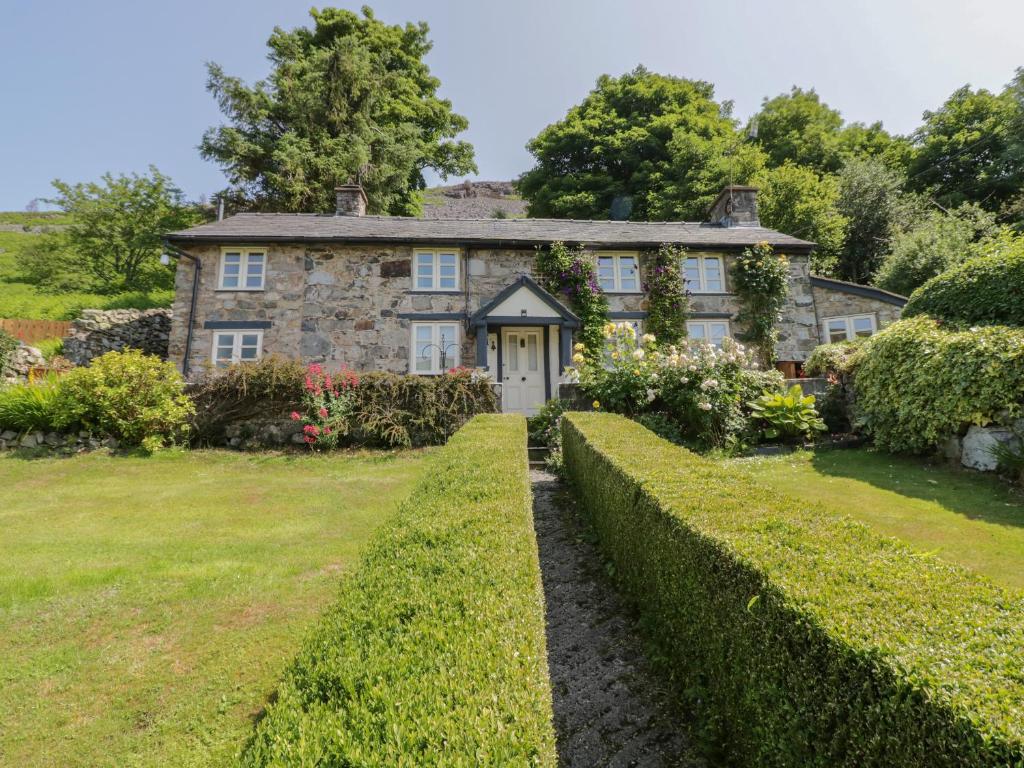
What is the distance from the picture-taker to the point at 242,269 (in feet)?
44.3

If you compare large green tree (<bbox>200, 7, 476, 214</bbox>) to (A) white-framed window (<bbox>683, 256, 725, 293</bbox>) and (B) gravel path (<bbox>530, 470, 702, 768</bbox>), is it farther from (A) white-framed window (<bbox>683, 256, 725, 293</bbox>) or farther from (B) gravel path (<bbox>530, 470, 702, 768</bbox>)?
(B) gravel path (<bbox>530, 470, 702, 768</bbox>)

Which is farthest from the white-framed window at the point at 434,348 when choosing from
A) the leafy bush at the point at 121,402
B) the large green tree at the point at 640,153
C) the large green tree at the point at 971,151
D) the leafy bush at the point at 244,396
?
the large green tree at the point at 971,151

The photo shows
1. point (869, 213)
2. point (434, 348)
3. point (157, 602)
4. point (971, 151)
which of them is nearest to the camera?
point (157, 602)

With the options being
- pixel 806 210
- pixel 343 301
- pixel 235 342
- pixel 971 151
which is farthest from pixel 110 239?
pixel 971 151

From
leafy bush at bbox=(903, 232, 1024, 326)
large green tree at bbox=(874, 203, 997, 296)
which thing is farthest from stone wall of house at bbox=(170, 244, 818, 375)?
large green tree at bbox=(874, 203, 997, 296)

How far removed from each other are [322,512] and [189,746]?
11.9 ft

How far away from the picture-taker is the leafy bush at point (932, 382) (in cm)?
588

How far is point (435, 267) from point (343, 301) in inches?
114

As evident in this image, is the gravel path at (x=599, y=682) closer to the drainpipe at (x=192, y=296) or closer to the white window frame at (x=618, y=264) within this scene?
the white window frame at (x=618, y=264)

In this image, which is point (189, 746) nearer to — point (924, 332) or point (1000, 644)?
point (1000, 644)

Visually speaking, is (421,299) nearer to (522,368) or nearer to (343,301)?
(343,301)

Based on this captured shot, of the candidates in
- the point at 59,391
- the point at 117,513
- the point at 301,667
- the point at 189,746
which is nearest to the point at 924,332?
the point at 301,667

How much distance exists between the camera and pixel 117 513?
225 inches

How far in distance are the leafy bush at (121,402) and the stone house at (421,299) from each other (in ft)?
12.6
